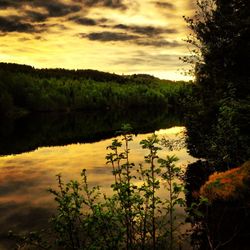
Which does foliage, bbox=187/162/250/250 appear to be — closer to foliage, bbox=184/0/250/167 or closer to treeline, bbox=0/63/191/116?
foliage, bbox=184/0/250/167

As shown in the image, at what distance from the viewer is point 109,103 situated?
170 meters

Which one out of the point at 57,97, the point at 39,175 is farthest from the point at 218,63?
the point at 57,97

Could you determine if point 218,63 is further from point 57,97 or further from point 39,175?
point 57,97

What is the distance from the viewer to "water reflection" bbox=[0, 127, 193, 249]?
18.9 m

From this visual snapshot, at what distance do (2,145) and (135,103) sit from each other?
13838 centimetres

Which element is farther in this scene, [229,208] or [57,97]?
[57,97]

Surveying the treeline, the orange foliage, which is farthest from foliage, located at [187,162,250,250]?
the treeline

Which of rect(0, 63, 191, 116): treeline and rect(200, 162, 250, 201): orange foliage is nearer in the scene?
rect(200, 162, 250, 201): orange foliage

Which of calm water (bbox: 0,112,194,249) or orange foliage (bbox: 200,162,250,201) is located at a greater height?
orange foliage (bbox: 200,162,250,201)

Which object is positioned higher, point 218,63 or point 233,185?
point 218,63

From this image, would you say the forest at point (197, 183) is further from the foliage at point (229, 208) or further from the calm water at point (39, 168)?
the calm water at point (39, 168)

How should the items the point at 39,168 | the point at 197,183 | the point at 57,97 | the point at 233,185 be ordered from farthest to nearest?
the point at 57,97, the point at 39,168, the point at 197,183, the point at 233,185

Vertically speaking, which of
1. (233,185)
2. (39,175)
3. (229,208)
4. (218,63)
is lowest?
(39,175)

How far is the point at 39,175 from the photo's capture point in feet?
96.8
